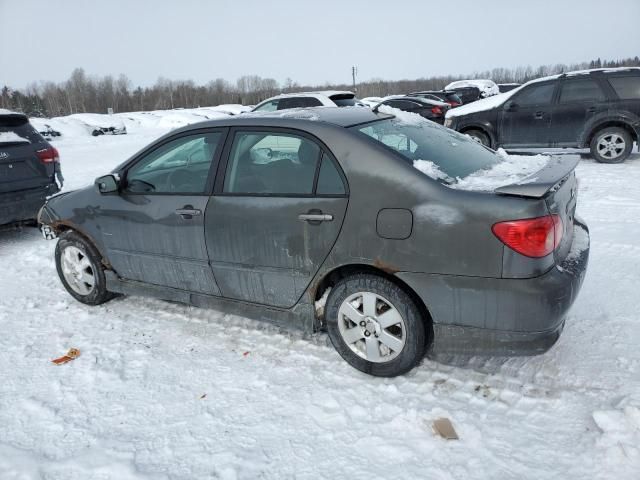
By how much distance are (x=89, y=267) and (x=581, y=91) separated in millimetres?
9075

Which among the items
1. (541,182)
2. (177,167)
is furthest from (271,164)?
(541,182)

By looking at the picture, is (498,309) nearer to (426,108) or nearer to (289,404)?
(289,404)

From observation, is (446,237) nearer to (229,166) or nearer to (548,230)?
(548,230)

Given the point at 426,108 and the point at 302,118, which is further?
the point at 426,108

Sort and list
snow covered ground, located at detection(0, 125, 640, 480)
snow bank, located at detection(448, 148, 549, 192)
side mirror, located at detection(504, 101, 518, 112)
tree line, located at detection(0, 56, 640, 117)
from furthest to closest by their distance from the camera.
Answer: tree line, located at detection(0, 56, 640, 117), side mirror, located at detection(504, 101, 518, 112), snow bank, located at detection(448, 148, 549, 192), snow covered ground, located at detection(0, 125, 640, 480)

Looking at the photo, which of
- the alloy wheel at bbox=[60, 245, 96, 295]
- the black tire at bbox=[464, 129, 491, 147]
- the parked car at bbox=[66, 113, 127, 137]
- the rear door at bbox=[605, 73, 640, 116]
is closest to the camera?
the alloy wheel at bbox=[60, 245, 96, 295]

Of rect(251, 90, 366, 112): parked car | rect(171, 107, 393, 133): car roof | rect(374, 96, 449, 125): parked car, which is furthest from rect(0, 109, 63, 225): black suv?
rect(374, 96, 449, 125): parked car

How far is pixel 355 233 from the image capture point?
2.80 m

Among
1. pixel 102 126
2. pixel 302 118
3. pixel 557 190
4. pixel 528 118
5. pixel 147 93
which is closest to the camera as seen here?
pixel 557 190

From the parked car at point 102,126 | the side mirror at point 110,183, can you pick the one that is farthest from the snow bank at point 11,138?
the parked car at point 102,126

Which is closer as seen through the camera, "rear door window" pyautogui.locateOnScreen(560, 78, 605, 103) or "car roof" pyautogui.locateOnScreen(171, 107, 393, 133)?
"car roof" pyautogui.locateOnScreen(171, 107, 393, 133)

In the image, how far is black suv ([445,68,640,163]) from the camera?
8.64 meters

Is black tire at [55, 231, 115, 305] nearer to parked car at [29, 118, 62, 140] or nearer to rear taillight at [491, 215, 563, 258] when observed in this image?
rear taillight at [491, 215, 563, 258]

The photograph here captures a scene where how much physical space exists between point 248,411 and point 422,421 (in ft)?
3.28
